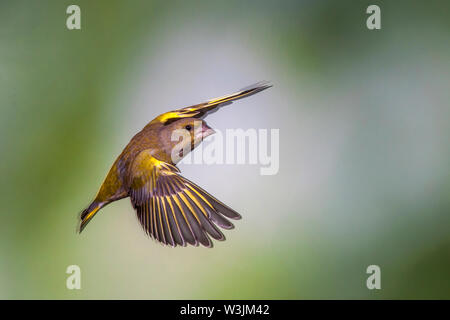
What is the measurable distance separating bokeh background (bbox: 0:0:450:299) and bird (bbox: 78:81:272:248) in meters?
0.06

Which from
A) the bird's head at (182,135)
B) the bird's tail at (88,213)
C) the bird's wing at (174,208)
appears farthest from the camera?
the bird's tail at (88,213)

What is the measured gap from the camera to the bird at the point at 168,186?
1.00m

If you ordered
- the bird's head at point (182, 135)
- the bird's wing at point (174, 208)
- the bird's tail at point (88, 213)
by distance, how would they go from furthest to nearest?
1. the bird's tail at point (88, 213)
2. the bird's head at point (182, 135)
3. the bird's wing at point (174, 208)

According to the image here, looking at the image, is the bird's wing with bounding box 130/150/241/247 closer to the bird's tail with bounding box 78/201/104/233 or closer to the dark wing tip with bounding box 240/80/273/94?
the bird's tail with bounding box 78/201/104/233

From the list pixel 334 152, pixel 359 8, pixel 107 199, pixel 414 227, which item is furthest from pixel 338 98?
pixel 107 199

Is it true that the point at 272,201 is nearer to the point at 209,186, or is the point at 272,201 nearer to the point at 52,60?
the point at 209,186

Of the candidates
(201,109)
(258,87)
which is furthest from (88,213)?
(258,87)

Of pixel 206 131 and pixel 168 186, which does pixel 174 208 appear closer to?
pixel 168 186

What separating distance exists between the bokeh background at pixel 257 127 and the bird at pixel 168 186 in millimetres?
61

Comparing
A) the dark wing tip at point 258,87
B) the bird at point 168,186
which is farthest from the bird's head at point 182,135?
the dark wing tip at point 258,87

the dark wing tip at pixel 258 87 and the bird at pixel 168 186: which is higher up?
the dark wing tip at pixel 258 87

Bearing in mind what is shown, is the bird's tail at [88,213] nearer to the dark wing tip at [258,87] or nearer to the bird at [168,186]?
the bird at [168,186]

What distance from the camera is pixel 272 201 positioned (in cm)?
124

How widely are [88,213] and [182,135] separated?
36 centimetres
